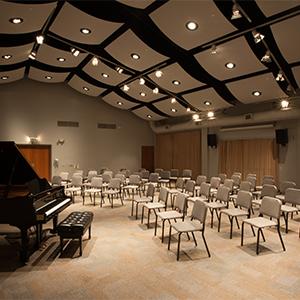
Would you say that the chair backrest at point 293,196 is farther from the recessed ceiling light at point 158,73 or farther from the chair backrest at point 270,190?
the recessed ceiling light at point 158,73

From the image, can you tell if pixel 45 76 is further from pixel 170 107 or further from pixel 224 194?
pixel 224 194

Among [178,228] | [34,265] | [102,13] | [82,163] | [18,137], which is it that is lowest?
[34,265]

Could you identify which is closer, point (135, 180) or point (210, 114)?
point (135, 180)

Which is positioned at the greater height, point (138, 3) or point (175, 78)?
point (138, 3)

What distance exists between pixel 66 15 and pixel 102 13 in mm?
793

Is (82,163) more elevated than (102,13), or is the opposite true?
(102,13)

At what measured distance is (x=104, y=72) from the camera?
928 centimetres

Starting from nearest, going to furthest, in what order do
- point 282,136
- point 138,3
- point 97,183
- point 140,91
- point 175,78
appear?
1. point 138,3
2. point 175,78
3. point 97,183
4. point 282,136
5. point 140,91

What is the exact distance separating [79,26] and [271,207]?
17.2ft

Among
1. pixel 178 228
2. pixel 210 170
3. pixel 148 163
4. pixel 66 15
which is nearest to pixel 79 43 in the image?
pixel 66 15

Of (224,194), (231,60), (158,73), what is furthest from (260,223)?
(158,73)

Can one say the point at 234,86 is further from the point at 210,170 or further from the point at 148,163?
the point at 148,163

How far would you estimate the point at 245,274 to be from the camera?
3.71 meters

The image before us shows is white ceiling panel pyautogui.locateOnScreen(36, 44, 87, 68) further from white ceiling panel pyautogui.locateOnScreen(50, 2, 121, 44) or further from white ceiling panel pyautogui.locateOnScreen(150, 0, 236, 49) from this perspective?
white ceiling panel pyautogui.locateOnScreen(150, 0, 236, 49)
